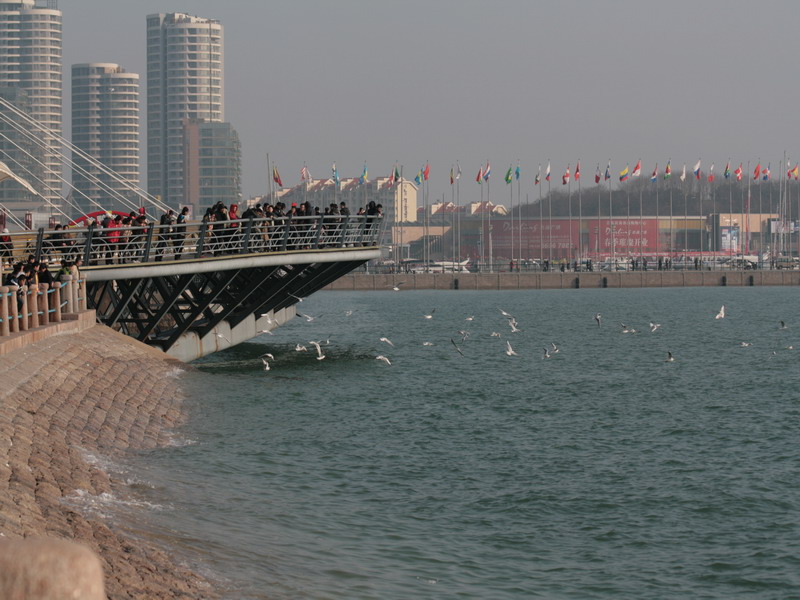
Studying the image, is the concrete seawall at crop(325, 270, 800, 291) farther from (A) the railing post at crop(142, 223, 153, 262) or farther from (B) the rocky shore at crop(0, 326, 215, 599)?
(B) the rocky shore at crop(0, 326, 215, 599)

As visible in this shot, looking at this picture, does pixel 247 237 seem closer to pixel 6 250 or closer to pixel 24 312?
pixel 6 250

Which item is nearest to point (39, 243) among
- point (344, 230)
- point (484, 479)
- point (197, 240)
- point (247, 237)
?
point (197, 240)

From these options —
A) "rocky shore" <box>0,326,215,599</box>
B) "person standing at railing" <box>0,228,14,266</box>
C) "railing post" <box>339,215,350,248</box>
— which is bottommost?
"rocky shore" <box>0,326,215,599</box>

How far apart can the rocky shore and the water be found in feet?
2.12

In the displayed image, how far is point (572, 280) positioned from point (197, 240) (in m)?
100

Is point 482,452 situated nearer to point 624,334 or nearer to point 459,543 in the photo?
point 459,543

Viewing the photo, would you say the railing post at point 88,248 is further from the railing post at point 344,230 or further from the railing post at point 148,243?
the railing post at point 344,230

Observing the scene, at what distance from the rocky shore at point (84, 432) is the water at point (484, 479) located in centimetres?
65

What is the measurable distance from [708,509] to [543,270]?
415ft

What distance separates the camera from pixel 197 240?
33750 millimetres

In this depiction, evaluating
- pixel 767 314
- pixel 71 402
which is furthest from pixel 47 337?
pixel 767 314

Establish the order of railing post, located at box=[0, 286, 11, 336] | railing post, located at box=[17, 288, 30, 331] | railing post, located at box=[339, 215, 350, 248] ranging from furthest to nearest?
railing post, located at box=[339, 215, 350, 248] < railing post, located at box=[17, 288, 30, 331] < railing post, located at box=[0, 286, 11, 336]

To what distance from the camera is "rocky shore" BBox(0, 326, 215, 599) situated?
12414 millimetres

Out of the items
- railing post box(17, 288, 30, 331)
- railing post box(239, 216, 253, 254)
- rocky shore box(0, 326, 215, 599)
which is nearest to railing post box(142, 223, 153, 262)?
rocky shore box(0, 326, 215, 599)
